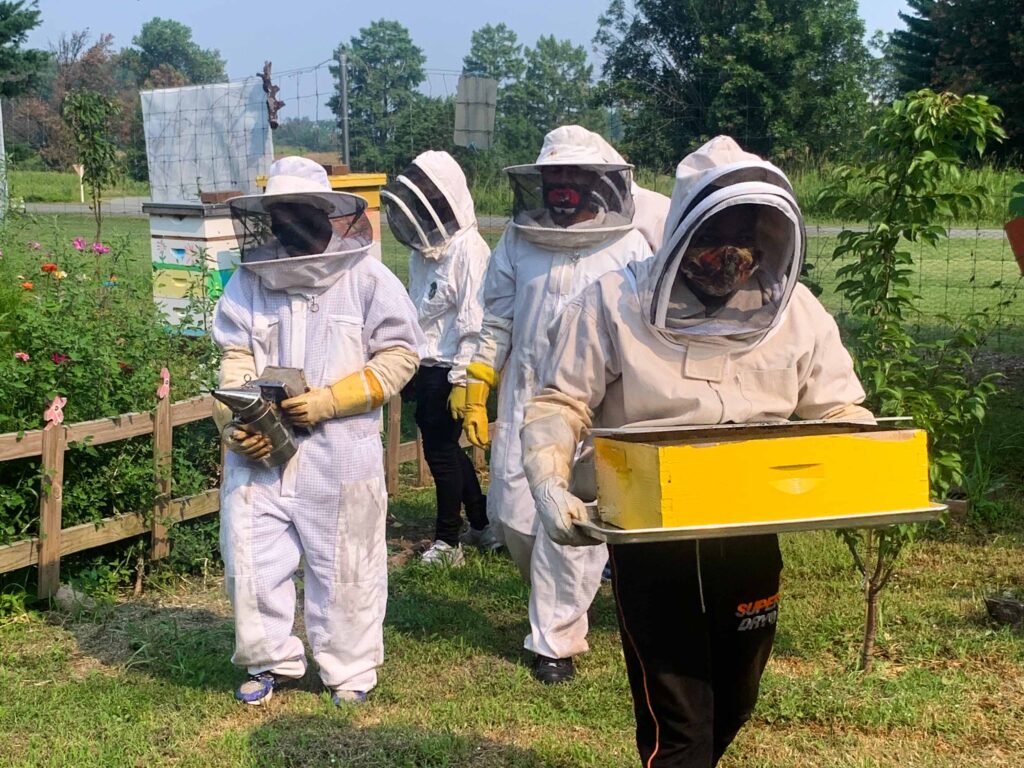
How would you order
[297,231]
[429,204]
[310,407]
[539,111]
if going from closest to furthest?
1. [310,407]
2. [297,231]
3. [429,204]
4. [539,111]

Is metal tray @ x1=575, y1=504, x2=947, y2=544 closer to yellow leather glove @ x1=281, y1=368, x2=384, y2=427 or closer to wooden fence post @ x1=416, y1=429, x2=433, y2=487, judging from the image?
yellow leather glove @ x1=281, y1=368, x2=384, y2=427

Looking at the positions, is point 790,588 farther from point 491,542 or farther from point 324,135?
point 324,135

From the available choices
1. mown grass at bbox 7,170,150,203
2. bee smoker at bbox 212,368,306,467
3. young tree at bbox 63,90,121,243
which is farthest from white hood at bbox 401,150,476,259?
mown grass at bbox 7,170,150,203

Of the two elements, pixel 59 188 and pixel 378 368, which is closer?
pixel 378 368

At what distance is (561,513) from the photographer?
2.63 m

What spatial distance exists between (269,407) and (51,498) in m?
1.60

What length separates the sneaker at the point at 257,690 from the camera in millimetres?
4223

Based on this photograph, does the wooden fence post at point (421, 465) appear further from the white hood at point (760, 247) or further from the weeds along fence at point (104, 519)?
the white hood at point (760, 247)

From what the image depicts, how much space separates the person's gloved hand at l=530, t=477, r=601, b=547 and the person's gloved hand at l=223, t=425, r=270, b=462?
1.49 metres

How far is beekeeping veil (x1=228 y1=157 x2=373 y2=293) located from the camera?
4031 millimetres

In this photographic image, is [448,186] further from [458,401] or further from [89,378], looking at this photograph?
[89,378]

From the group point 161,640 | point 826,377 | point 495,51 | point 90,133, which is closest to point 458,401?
point 161,640

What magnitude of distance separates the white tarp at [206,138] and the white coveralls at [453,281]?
128 inches

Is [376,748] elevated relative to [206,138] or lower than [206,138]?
lower
